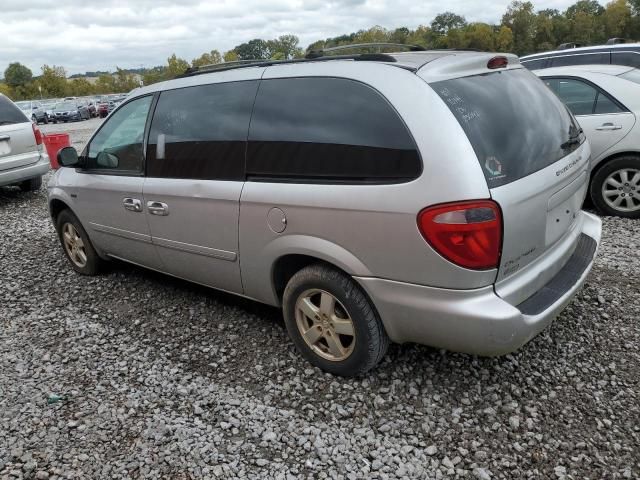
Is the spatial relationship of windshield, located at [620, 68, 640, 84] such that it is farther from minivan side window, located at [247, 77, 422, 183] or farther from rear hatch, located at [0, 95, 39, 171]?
rear hatch, located at [0, 95, 39, 171]

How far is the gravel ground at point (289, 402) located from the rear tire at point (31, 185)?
5.70m

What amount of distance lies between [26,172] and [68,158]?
4631 millimetres

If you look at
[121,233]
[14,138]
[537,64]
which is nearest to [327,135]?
[121,233]

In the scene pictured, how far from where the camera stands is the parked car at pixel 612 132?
5.49m

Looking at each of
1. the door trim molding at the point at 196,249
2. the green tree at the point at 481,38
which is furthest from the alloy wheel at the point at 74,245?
the green tree at the point at 481,38

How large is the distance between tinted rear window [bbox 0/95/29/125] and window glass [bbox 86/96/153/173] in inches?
184

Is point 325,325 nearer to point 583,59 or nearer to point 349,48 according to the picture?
point 349,48

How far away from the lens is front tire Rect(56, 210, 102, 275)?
4738mm

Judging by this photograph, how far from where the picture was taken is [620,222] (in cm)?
547

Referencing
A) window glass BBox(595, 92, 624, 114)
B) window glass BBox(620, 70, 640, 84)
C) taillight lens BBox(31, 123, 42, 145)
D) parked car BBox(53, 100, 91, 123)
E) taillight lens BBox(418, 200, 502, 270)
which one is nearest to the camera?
taillight lens BBox(418, 200, 502, 270)

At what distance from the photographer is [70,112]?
3503cm

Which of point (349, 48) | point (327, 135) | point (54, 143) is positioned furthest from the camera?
point (54, 143)

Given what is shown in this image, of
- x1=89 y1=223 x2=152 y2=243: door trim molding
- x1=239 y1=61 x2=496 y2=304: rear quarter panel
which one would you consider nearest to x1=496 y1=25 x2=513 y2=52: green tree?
x1=89 y1=223 x2=152 y2=243: door trim molding

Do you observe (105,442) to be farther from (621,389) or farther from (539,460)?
(621,389)
